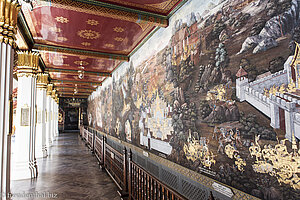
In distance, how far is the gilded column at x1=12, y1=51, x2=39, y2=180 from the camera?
678 centimetres

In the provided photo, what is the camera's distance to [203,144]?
3.71m

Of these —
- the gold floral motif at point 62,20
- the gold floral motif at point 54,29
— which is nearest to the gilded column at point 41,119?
the gold floral motif at point 54,29

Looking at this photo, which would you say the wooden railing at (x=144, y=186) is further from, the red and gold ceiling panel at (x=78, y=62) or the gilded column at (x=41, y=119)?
the gilded column at (x=41, y=119)

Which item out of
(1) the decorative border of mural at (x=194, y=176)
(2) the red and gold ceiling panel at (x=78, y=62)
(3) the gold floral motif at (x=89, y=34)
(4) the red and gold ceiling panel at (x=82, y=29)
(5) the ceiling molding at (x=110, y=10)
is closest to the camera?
(1) the decorative border of mural at (x=194, y=176)

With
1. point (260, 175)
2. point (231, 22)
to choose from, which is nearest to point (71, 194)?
point (260, 175)

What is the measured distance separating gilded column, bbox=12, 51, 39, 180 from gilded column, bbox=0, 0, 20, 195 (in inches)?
154

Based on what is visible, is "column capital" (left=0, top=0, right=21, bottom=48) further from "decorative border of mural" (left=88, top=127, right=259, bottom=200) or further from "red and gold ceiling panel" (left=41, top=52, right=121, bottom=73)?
"red and gold ceiling panel" (left=41, top=52, right=121, bottom=73)

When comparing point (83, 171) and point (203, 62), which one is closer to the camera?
point (203, 62)

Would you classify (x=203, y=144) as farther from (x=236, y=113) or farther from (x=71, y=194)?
(x=71, y=194)

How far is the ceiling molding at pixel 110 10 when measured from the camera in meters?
4.26

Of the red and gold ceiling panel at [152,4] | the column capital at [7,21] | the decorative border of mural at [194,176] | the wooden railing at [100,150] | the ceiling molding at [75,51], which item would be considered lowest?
the wooden railing at [100,150]

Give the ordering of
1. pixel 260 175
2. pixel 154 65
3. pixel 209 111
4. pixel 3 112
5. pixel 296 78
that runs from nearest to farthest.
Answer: pixel 296 78 → pixel 260 175 → pixel 3 112 → pixel 209 111 → pixel 154 65

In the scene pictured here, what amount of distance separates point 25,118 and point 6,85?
14.1ft

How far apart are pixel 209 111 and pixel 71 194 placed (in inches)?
165
